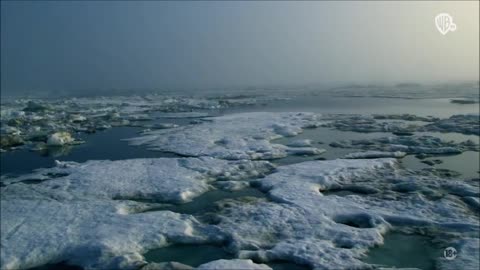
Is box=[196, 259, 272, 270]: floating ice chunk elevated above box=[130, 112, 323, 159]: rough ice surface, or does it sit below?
below

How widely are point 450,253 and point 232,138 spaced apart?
9.94 meters

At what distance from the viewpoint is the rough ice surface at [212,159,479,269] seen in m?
5.53

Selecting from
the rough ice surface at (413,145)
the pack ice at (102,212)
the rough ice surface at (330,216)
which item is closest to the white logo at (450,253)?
the rough ice surface at (330,216)

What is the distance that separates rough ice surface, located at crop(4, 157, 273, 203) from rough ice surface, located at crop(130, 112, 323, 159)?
1287mm

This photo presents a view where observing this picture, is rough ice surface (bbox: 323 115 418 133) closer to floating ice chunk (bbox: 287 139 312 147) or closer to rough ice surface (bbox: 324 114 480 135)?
rough ice surface (bbox: 324 114 480 135)

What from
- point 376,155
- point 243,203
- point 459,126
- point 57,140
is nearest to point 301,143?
point 376,155

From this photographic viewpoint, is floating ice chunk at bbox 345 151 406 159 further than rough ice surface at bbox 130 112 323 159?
No

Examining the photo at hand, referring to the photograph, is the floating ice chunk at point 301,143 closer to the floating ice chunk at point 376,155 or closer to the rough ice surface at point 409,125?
the floating ice chunk at point 376,155

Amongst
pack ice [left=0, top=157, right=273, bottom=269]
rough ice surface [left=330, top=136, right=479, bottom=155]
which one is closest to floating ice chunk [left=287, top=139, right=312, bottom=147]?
rough ice surface [left=330, top=136, right=479, bottom=155]

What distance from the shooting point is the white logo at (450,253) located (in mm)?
5354

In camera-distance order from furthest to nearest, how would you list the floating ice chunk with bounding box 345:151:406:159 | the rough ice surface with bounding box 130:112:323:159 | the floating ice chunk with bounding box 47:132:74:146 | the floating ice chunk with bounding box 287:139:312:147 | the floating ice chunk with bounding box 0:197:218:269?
the floating ice chunk with bounding box 47:132:74:146 → the floating ice chunk with bounding box 287:139:312:147 → the rough ice surface with bounding box 130:112:323:159 → the floating ice chunk with bounding box 345:151:406:159 → the floating ice chunk with bounding box 0:197:218:269

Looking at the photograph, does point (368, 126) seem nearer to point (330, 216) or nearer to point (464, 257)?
point (330, 216)

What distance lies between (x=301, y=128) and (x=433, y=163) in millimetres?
7134

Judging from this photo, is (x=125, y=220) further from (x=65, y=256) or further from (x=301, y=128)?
(x=301, y=128)
